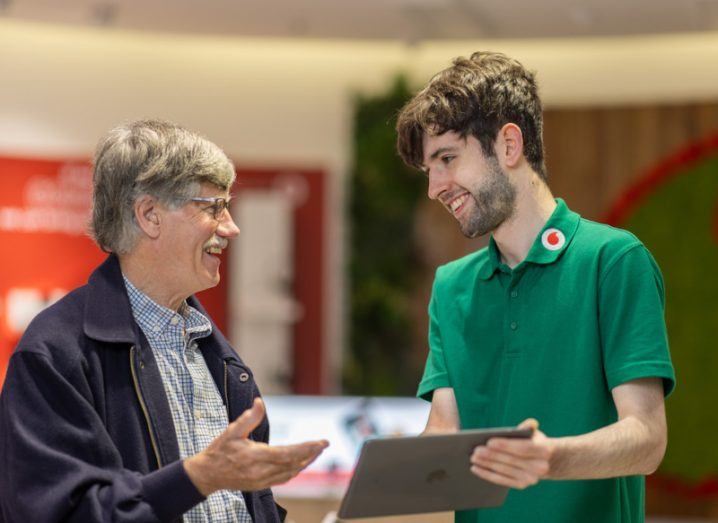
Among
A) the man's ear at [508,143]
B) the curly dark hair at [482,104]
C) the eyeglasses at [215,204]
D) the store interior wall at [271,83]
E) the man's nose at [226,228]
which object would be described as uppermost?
the store interior wall at [271,83]

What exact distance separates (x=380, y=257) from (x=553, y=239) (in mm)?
6892

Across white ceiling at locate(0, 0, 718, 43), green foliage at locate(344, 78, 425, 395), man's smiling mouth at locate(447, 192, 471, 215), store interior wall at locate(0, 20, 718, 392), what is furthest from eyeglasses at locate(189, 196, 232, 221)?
green foliage at locate(344, 78, 425, 395)

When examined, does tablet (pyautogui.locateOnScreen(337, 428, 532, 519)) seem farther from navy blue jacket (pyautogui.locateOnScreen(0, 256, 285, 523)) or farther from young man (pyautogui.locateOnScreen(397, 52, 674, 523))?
navy blue jacket (pyautogui.locateOnScreen(0, 256, 285, 523))

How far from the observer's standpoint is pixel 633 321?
2287 millimetres

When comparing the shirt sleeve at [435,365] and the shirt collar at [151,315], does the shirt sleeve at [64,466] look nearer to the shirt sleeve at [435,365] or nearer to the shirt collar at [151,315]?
the shirt collar at [151,315]

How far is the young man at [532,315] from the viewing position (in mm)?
2256

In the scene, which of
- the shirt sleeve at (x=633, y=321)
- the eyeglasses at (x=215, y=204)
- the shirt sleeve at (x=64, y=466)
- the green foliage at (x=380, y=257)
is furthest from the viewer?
the green foliage at (x=380, y=257)

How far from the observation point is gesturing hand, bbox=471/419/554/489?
197 cm

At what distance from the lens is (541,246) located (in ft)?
8.05

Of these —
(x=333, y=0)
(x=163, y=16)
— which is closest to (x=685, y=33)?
(x=333, y=0)

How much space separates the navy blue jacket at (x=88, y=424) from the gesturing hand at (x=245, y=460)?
0.15 ft

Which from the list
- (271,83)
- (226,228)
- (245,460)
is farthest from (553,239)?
(271,83)

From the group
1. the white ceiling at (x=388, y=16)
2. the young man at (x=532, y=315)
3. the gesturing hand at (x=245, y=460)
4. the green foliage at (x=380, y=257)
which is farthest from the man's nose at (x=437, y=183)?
the green foliage at (x=380, y=257)

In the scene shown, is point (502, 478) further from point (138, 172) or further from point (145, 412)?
point (138, 172)
